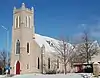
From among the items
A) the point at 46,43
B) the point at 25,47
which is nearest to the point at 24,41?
the point at 25,47

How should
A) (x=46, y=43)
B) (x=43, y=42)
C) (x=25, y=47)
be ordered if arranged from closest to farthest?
(x=25, y=47) → (x=43, y=42) → (x=46, y=43)

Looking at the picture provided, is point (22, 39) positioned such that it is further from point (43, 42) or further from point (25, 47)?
point (43, 42)

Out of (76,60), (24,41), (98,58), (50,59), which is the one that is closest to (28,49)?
(24,41)

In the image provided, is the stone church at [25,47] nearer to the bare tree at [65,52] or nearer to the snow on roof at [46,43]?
the snow on roof at [46,43]

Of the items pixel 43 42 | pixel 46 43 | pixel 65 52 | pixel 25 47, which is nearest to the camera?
pixel 65 52

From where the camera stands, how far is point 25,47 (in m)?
53.9

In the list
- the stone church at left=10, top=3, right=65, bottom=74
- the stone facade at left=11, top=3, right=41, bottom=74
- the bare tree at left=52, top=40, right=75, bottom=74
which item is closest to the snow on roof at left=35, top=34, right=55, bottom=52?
the stone church at left=10, top=3, right=65, bottom=74

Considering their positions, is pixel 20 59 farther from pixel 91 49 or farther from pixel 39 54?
pixel 91 49

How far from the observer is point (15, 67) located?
177ft

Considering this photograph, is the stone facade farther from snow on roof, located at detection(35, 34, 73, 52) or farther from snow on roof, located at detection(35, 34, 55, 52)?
snow on roof, located at detection(35, 34, 73, 52)

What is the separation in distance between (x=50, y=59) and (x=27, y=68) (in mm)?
7418

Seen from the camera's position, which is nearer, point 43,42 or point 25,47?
point 25,47

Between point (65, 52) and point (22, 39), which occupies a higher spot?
point (22, 39)

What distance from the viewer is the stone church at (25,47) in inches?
2109
